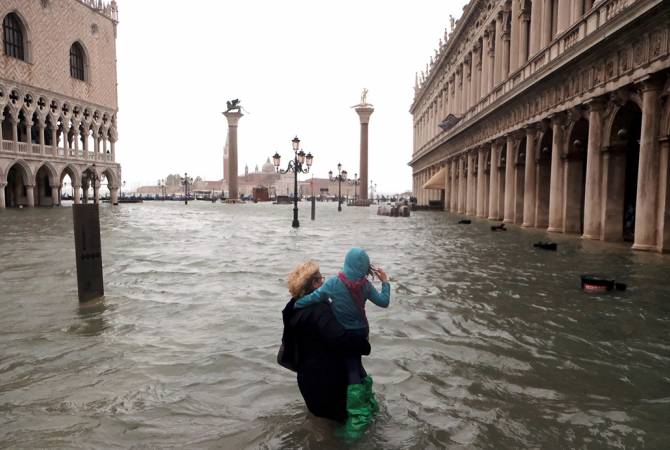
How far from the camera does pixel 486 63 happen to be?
29.7m

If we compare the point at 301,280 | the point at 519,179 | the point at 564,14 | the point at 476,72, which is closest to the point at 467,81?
the point at 476,72

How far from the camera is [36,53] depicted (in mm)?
42031

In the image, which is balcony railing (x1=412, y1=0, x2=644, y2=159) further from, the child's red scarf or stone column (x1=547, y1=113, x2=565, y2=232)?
the child's red scarf

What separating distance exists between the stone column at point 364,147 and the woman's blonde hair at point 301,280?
59.7m

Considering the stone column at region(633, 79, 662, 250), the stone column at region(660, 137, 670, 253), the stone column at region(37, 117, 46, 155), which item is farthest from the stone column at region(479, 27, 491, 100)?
the stone column at region(37, 117, 46, 155)

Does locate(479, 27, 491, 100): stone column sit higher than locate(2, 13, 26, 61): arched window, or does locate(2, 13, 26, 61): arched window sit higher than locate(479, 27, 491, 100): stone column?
locate(2, 13, 26, 61): arched window

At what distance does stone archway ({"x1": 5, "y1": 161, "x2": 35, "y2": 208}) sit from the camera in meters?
42.9

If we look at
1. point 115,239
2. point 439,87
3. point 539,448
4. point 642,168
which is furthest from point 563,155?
point 439,87

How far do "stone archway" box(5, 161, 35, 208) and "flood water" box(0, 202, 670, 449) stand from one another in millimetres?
38061

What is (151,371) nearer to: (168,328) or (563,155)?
(168,328)

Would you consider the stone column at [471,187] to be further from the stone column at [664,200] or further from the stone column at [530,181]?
the stone column at [664,200]

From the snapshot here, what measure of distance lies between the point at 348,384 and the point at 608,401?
2.16m

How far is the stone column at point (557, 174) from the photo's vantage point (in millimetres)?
18595

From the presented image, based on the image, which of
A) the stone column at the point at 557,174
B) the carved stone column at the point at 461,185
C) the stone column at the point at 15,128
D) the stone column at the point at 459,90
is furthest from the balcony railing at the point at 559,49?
the stone column at the point at 15,128
